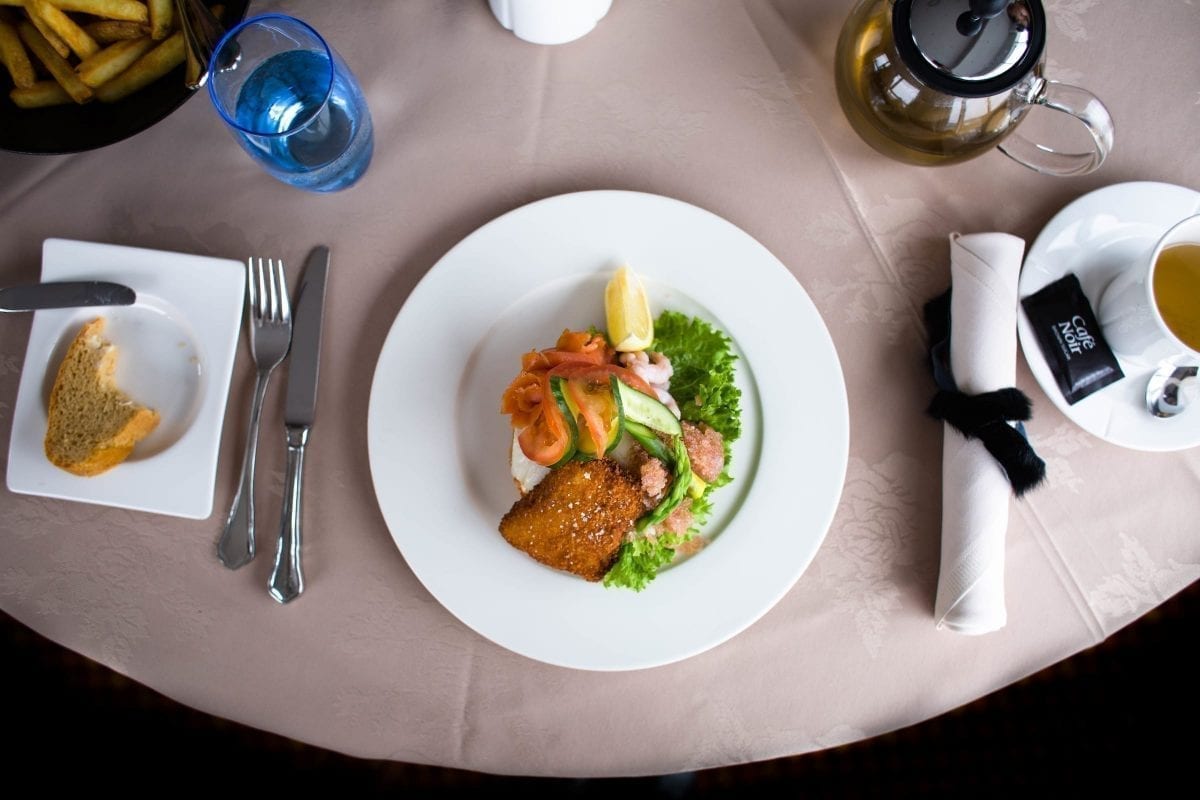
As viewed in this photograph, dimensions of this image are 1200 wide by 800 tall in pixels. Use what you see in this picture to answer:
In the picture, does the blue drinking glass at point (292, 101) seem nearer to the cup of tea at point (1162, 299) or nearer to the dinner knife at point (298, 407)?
the dinner knife at point (298, 407)

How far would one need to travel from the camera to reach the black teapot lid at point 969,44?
0.93 metres

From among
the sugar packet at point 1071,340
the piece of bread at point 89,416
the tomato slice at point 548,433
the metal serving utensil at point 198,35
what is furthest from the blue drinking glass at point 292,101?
the sugar packet at point 1071,340

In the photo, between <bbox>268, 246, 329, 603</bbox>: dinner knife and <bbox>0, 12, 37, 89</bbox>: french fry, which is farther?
<bbox>268, 246, 329, 603</bbox>: dinner knife

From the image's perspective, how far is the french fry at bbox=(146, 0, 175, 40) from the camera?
1.01m

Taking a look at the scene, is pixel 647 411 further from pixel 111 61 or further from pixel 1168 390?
pixel 111 61

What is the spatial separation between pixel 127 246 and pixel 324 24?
1.55ft

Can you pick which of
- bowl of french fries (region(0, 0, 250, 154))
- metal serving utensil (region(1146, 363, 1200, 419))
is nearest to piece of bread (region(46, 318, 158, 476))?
bowl of french fries (region(0, 0, 250, 154))

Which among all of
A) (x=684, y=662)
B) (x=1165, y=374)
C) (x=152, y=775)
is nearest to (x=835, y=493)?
(x=684, y=662)

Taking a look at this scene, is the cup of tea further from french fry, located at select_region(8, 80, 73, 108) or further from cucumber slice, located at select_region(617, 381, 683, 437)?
french fry, located at select_region(8, 80, 73, 108)

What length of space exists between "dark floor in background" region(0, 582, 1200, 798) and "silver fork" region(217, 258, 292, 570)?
2.90ft

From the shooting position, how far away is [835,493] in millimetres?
1114

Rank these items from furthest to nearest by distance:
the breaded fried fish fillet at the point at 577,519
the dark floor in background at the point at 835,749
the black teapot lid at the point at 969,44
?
the dark floor in background at the point at 835,749 < the breaded fried fish fillet at the point at 577,519 < the black teapot lid at the point at 969,44

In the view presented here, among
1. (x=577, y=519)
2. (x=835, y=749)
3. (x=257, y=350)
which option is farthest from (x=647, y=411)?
(x=835, y=749)

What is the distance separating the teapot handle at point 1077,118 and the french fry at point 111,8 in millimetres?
1219
